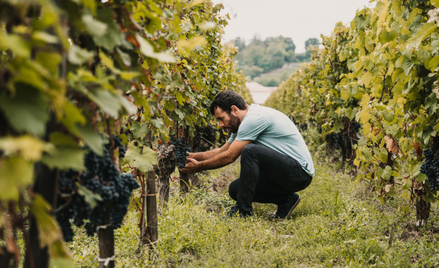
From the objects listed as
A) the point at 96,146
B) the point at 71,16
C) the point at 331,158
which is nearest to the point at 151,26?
the point at 71,16

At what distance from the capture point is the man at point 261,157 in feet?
10.5

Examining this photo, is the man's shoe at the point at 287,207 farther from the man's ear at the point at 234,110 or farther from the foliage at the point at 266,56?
the foliage at the point at 266,56

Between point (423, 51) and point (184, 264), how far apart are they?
7.14 ft

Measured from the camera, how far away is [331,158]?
272 inches

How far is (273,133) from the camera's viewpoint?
11.0ft

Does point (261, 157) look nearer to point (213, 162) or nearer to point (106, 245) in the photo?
point (213, 162)

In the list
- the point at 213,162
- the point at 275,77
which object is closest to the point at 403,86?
the point at 213,162

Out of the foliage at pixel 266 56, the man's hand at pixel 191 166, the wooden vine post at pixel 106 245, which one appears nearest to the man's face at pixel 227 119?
the man's hand at pixel 191 166

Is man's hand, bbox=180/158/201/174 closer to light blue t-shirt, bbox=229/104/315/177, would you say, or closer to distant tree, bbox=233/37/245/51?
light blue t-shirt, bbox=229/104/315/177

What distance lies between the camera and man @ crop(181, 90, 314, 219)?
319 cm

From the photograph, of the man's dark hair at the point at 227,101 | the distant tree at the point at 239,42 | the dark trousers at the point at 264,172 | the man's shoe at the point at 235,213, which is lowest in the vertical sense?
the man's shoe at the point at 235,213

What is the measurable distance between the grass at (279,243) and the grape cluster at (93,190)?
89 centimetres

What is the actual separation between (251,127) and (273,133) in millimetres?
272

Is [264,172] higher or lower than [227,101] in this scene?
lower
